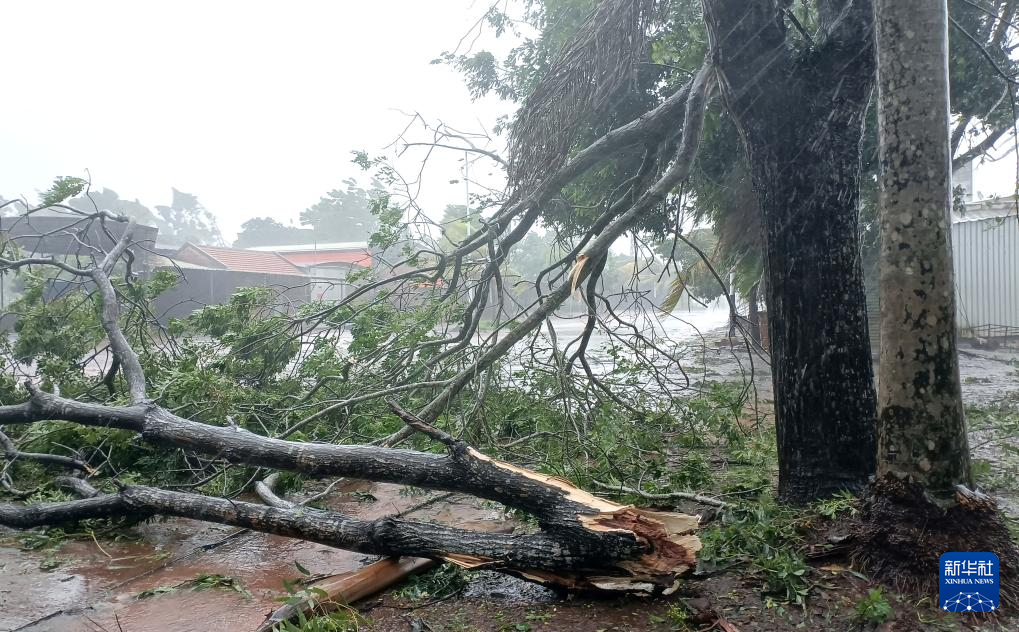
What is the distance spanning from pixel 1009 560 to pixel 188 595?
356 cm

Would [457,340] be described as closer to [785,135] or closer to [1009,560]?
[785,135]

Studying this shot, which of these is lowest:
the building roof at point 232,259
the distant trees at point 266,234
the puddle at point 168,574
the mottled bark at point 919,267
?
the puddle at point 168,574

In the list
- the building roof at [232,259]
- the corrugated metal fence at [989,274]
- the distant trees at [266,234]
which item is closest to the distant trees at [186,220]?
the distant trees at [266,234]

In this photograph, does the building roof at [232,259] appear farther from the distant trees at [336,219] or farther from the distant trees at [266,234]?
the distant trees at [266,234]

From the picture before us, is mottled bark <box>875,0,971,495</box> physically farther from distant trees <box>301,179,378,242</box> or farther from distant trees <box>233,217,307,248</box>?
distant trees <box>233,217,307,248</box>

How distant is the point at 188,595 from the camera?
334 cm

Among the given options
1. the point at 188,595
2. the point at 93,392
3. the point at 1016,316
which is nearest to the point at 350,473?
the point at 188,595

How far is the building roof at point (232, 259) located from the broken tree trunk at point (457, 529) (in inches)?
830
